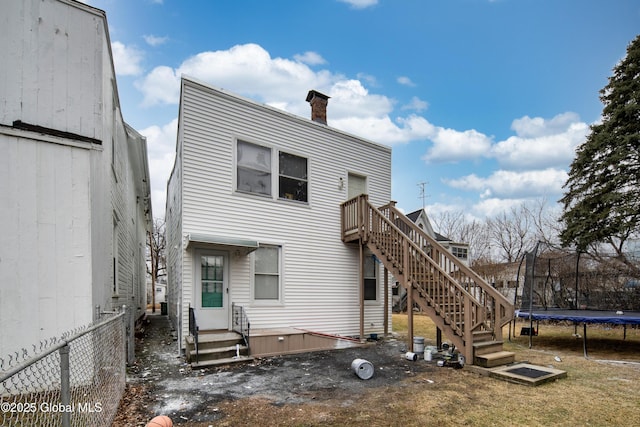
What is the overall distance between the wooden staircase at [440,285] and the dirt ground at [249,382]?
0.86 meters

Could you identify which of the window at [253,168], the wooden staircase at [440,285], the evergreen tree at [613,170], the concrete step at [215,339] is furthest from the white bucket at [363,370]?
the evergreen tree at [613,170]

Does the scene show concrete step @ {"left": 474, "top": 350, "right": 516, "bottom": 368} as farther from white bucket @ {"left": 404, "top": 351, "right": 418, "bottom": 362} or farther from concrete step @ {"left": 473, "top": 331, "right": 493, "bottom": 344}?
white bucket @ {"left": 404, "top": 351, "right": 418, "bottom": 362}

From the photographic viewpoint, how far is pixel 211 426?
4133mm

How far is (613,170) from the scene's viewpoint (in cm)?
1262

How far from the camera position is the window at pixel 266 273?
360 inches

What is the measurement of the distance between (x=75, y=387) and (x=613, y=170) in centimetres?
1641

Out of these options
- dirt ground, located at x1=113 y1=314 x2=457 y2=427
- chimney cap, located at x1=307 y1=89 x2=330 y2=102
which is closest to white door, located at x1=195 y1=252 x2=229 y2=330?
dirt ground, located at x1=113 y1=314 x2=457 y2=427

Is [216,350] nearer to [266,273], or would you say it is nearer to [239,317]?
[239,317]

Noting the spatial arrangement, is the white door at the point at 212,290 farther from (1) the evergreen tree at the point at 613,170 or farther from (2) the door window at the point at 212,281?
(1) the evergreen tree at the point at 613,170

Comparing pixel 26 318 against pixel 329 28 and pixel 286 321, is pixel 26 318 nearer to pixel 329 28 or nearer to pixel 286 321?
pixel 286 321

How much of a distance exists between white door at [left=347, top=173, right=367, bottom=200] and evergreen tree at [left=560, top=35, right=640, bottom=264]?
328 inches

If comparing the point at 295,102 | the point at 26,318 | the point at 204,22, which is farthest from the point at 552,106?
the point at 26,318

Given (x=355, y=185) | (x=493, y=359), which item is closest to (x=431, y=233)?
(x=355, y=185)

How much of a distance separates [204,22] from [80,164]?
8371 millimetres
